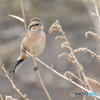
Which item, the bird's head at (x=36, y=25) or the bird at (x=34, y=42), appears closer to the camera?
the bird at (x=34, y=42)

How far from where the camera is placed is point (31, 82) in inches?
408

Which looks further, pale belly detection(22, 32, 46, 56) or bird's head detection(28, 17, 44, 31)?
bird's head detection(28, 17, 44, 31)

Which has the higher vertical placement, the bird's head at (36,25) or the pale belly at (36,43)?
the bird's head at (36,25)

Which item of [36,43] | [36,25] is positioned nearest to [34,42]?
[36,43]

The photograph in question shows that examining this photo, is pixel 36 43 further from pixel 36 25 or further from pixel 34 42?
pixel 36 25

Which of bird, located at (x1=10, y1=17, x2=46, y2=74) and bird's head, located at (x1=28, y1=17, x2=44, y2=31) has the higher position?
bird's head, located at (x1=28, y1=17, x2=44, y2=31)

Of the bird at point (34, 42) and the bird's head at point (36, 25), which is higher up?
the bird's head at point (36, 25)

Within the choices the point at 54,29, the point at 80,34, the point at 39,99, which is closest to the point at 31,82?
the point at 39,99

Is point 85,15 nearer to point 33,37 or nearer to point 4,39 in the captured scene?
point 4,39

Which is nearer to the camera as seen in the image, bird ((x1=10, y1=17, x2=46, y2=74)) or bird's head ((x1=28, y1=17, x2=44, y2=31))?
bird ((x1=10, y1=17, x2=46, y2=74))

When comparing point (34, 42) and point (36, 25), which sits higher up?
point (36, 25)

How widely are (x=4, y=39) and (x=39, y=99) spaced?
2.33 meters

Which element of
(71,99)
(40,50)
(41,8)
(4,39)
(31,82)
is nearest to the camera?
(40,50)

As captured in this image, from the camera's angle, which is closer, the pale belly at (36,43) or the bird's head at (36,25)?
the pale belly at (36,43)
